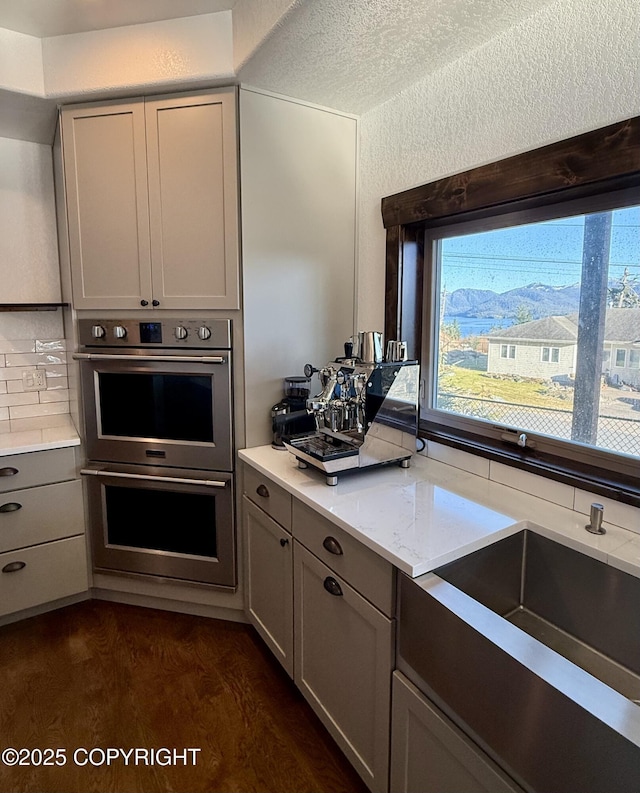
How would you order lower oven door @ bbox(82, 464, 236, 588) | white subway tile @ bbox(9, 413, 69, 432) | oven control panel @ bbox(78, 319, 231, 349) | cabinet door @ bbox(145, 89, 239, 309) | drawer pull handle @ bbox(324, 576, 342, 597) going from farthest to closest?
white subway tile @ bbox(9, 413, 69, 432) < lower oven door @ bbox(82, 464, 236, 588) < oven control panel @ bbox(78, 319, 231, 349) < cabinet door @ bbox(145, 89, 239, 309) < drawer pull handle @ bbox(324, 576, 342, 597)

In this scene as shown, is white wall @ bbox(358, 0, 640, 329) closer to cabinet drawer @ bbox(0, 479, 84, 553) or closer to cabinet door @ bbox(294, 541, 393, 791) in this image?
cabinet door @ bbox(294, 541, 393, 791)

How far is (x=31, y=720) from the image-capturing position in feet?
5.68

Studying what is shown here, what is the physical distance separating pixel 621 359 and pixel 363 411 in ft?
2.56

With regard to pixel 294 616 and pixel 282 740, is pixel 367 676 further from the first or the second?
pixel 282 740

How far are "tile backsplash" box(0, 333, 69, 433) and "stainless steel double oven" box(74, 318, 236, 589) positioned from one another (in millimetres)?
526

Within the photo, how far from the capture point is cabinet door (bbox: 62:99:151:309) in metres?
2.00

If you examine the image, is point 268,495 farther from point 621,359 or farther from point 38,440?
point 621,359

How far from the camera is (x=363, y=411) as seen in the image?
1.69m

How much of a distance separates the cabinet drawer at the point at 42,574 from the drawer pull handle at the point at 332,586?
4.66 feet

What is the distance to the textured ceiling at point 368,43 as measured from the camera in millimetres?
1401

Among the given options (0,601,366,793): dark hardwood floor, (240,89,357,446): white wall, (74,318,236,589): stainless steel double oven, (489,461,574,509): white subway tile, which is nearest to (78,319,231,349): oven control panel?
(74,318,236,589): stainless steel double oven

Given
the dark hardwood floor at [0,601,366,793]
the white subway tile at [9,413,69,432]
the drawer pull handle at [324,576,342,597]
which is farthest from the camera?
the white subway tile at [9,413,69,432]

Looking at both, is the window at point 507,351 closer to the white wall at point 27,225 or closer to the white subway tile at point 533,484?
the white subway tile at point 533,484

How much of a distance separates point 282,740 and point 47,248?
2.46 m
